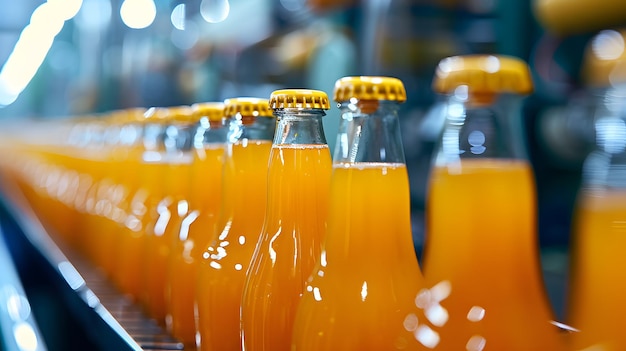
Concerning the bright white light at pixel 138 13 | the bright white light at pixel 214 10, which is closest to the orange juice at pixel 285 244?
the bright white light at pixel 214 10

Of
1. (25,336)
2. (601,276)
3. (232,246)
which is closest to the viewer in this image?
(601,276)

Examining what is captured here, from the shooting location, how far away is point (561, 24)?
193cm

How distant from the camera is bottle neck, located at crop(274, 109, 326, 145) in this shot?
659 mm

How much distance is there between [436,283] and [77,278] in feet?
3.48

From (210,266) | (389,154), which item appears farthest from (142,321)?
(389,154)

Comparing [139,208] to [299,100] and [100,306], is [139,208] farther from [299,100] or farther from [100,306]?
[299,100]

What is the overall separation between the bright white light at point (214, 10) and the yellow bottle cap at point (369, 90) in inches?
125

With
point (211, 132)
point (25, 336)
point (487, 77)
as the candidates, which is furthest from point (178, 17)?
point (487, 77)

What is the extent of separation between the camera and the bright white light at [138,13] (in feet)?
14.6

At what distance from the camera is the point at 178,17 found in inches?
163

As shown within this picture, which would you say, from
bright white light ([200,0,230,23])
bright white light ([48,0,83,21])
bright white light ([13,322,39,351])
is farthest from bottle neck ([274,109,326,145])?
bright white light ([48,0,83,21])

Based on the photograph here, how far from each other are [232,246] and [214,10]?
129 inches

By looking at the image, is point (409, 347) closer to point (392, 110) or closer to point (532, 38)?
point (392, 110)

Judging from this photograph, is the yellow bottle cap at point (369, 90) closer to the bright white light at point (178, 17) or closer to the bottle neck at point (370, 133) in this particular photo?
the bottle neck at point (370, 133)
